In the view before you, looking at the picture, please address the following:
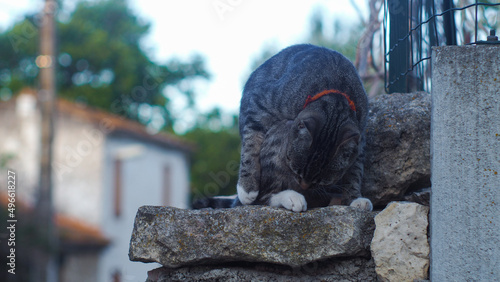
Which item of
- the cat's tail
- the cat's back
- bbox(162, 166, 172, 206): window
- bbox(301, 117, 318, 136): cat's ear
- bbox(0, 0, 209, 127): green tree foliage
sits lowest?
bbox(162, 166, 172, 206): window

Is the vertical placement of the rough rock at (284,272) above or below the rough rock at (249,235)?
below

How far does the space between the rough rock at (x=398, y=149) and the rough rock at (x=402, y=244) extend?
1.76 ft

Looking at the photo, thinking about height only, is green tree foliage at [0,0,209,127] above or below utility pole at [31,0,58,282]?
above

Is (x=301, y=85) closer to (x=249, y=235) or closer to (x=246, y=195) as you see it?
(x=246, y=195)

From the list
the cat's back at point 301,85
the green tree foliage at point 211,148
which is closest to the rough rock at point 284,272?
the cat's back at point 301,85

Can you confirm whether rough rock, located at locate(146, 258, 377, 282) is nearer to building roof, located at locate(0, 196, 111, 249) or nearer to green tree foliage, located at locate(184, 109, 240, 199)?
building roof, located at locate(0, 196, 111, 249)

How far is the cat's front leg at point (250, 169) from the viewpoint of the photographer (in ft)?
9.95

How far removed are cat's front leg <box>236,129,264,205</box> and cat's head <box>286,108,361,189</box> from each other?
8.6 inches

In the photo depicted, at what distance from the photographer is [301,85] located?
3141 mm

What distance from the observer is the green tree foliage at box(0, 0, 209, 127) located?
21.0 m

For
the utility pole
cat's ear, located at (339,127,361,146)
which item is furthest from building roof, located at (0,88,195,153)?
cat's ear, located at (339,127,361,146)

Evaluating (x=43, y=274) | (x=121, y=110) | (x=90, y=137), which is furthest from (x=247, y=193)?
(x=121, y=110)

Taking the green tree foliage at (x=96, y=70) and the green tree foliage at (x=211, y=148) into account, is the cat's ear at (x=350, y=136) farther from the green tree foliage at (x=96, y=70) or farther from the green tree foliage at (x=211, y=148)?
the green tree foliage at (x=211, y=148)

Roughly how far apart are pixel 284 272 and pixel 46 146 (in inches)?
328
